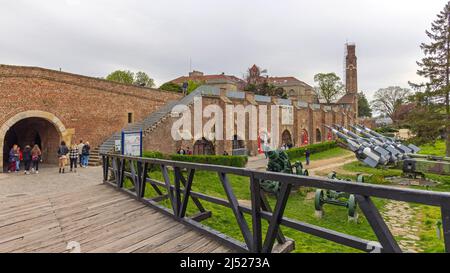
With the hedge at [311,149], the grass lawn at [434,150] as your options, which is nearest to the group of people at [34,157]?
the hedge at [311,149]

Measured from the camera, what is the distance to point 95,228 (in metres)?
4.55

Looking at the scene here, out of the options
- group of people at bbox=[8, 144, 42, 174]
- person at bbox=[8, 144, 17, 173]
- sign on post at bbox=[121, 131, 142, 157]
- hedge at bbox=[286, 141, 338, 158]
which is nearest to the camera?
sign on post at bbox=[121, 131, 142, 157]

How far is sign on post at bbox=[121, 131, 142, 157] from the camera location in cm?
1134

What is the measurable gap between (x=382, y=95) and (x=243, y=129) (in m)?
63.2

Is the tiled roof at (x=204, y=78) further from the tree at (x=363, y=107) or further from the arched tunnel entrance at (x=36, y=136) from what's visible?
the arched tunnel entrance at (x=36, y=136)

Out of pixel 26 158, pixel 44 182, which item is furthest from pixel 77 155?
pixel 44 182

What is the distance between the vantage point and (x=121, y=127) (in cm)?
2136

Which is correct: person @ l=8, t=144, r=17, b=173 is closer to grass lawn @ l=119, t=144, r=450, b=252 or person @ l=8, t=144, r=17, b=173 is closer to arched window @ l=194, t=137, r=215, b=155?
grass lawn @ l=119, t=144, r=450, b=252

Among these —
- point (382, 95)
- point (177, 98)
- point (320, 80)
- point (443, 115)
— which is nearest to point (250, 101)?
point (177, 98)

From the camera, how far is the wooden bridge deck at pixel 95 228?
3738 mm

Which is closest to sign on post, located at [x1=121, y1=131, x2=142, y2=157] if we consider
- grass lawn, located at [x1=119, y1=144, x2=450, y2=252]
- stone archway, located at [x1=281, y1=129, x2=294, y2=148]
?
grass lawn, located at [x1=119, y1=144, x2=450, y2=252]

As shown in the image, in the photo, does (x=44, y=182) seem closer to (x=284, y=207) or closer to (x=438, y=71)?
(x=284, y=207)

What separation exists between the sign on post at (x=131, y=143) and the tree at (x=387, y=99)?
74.2 m
